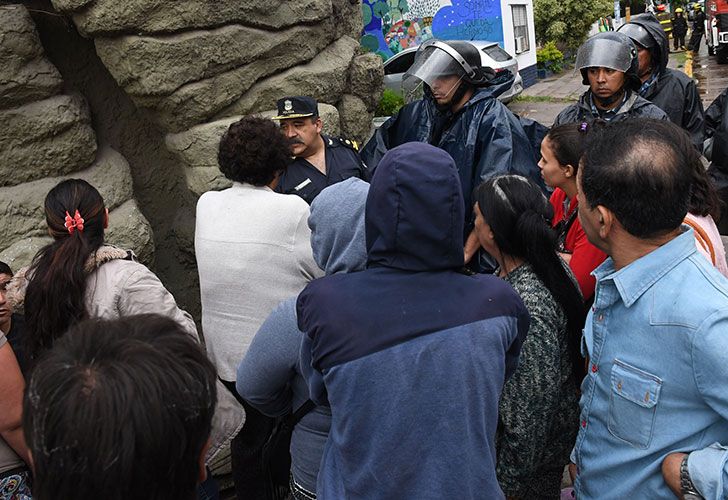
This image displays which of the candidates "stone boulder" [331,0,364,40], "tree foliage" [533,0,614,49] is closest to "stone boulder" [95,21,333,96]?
"stone boulder" [331,0,364,40]

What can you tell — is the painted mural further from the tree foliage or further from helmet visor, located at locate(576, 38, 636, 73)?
helmet visor, located at locate(576, 38, 636, 73)

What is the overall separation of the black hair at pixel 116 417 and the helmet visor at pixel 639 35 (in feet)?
13.3

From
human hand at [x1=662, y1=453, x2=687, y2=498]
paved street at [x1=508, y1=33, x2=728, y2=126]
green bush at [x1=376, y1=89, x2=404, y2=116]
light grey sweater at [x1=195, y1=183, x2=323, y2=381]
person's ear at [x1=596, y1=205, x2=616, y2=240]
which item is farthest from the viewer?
paved street at [x1=508, y1=33, x2=728, y2=126]

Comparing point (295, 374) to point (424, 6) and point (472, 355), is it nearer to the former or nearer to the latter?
point (472, 355)

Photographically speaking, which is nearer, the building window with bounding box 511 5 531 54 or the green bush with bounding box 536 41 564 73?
the building window with bounding box 511 5 531 54

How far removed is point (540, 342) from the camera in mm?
1996

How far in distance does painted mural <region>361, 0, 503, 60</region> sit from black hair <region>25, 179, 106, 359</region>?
15.1m

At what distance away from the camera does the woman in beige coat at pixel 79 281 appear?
2137 mm

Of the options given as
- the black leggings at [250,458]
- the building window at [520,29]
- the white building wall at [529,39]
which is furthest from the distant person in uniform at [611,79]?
the building window at [520,29]

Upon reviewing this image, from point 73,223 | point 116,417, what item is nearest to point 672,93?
point 73,223

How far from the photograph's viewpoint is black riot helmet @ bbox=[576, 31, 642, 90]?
3516mm

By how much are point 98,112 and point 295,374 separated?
8.72ft

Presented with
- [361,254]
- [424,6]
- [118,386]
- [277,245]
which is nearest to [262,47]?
[277,245]

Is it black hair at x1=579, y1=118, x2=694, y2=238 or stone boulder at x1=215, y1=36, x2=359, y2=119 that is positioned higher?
black hair at x1=579, y1=118, x2=694, y2=238
